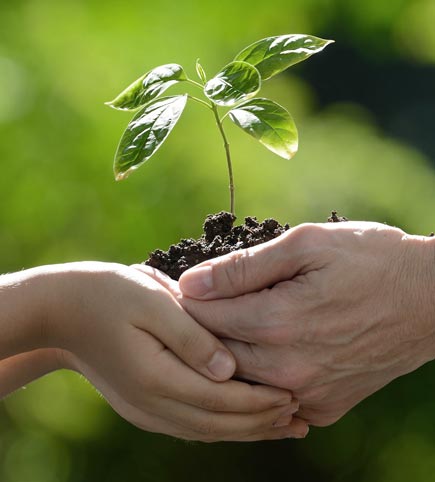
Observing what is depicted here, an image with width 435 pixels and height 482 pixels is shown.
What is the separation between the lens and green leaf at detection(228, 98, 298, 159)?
4.18 ft

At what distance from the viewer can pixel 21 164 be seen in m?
2.83

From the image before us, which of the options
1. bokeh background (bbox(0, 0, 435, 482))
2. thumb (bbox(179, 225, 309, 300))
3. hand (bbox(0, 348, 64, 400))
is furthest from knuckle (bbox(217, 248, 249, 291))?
bokeh background (bbox(0, 0, 435, 482))

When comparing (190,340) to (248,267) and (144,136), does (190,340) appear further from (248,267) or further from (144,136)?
(144,136)

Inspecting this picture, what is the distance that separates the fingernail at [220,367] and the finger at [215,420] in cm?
7

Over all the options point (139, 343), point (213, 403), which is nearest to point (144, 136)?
point (139, 343)

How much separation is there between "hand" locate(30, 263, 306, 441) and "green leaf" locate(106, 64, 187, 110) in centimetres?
26

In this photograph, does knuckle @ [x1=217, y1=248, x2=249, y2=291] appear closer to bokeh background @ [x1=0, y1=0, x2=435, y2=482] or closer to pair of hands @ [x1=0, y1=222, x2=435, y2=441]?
pair of hands @ [x1=0, y1=222, x2=435, y2=441]

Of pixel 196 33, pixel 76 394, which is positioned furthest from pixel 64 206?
pixel 196 33

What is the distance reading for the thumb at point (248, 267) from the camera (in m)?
1.30

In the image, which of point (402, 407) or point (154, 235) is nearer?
point (154, 235)

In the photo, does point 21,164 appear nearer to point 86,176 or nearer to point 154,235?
point 86,176

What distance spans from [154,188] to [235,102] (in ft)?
4.90

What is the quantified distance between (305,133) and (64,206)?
921mm

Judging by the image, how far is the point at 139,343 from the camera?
1295 millimetres
